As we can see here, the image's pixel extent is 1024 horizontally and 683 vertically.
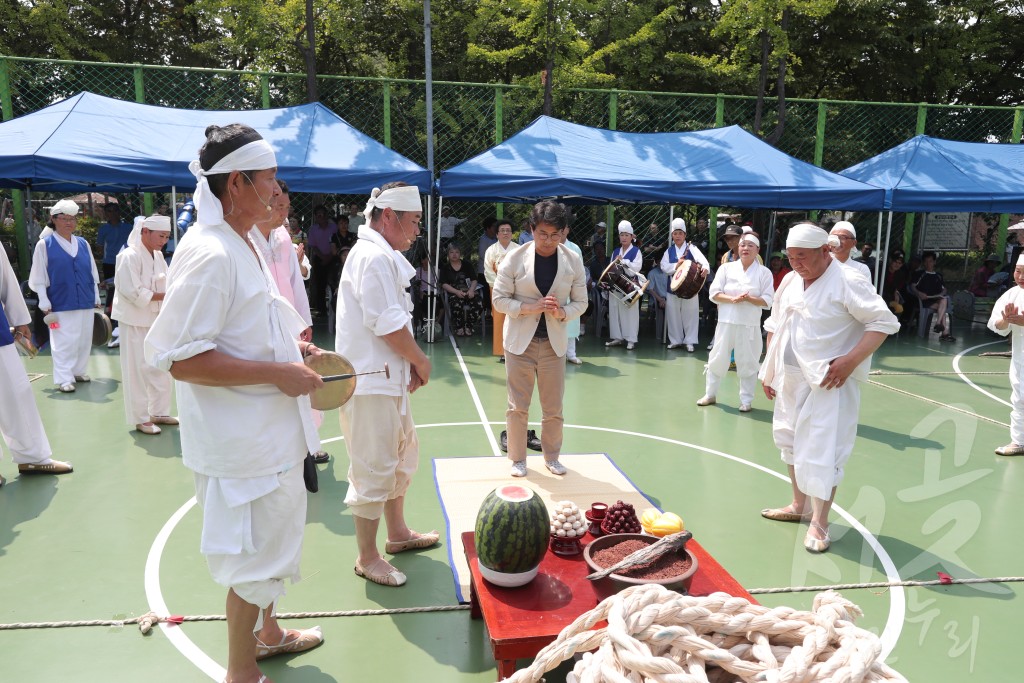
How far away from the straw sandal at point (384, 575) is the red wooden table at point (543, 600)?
691mm

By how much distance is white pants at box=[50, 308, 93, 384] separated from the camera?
8570mm

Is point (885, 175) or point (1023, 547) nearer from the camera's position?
point (1023, 547)

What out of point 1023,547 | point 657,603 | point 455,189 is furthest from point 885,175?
point 657,603

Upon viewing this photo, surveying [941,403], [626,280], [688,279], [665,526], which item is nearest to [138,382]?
[665,526]

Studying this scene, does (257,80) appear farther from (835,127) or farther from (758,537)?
(758,537)

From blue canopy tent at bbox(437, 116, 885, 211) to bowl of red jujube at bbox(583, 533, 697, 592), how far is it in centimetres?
831

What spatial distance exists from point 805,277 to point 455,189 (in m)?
7.00

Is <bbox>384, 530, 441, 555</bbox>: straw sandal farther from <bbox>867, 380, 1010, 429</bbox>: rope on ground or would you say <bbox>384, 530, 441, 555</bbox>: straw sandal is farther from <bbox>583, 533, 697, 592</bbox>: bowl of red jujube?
<bbox>867, 380, 1010, 429</bbox>: rope on ground

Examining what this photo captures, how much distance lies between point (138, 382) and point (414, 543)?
12.6 ft

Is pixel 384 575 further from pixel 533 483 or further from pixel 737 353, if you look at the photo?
pixel 737 353

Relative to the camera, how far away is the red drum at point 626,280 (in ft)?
36.9

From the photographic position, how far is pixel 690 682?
1.54 meters

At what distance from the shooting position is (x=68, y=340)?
8.70 metres

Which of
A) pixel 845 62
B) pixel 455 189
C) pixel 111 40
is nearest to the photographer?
pixel 455 189
